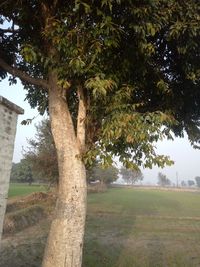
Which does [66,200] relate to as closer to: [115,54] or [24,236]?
[115,54]

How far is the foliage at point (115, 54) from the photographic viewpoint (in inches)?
306

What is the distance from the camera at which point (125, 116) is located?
26.1 ft

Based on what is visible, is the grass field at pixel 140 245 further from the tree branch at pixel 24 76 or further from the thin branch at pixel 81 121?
the tree branch at pixel 24 76

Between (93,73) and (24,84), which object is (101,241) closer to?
(24,84)

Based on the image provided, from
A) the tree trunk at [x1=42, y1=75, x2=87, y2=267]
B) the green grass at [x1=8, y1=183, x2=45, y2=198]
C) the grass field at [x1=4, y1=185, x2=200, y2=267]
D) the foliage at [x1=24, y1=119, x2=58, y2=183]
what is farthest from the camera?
the green grass at [x1=8, y1=183, x2=45, y2=198]

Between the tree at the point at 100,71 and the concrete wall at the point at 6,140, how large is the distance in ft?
4.37

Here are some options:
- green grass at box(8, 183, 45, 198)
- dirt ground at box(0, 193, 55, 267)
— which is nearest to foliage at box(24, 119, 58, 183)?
dirt ground at box(0, 193, 55, 267)

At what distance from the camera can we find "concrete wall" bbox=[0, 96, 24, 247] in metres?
7.23

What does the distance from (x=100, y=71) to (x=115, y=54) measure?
2.93ft

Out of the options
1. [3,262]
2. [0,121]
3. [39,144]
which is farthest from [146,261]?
[39,144]

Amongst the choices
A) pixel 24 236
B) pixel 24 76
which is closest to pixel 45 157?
pixel 24 236

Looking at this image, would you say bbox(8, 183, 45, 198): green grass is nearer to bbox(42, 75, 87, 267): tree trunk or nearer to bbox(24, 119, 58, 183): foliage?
bbox(24, 119, 58, 183): foliage

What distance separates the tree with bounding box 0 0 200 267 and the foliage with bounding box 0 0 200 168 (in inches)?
0.9

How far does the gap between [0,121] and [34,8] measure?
3782mm
